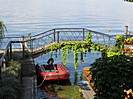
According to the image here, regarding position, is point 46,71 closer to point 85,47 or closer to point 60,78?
point 60,78

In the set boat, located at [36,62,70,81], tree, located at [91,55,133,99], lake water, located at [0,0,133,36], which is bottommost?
boat, located at [36,62,70,81]

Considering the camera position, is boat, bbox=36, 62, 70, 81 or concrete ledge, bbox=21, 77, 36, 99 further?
boat, bbox=36, 62, 70, 81

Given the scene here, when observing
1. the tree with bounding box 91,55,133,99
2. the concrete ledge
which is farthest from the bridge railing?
the tree with bounding box 91,55,133,99

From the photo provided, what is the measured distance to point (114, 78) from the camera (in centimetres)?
1036

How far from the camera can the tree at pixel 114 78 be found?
10320 millimetres

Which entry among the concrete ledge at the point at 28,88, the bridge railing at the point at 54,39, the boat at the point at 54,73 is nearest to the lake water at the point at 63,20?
the bridge railing at the point at 54,39

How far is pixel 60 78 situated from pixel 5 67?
18.3ft

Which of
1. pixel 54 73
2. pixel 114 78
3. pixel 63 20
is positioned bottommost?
pixel 54 73

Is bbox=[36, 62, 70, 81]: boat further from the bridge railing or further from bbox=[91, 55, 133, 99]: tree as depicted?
bbox=[91, 55, 133, 99]: tree

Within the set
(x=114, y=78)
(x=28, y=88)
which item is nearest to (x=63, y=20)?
(x=28, y=88)

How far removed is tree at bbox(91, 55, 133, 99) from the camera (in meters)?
10.3

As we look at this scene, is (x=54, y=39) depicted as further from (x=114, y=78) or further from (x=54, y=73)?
(x=114, y=78)

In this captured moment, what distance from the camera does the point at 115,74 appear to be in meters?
10.3

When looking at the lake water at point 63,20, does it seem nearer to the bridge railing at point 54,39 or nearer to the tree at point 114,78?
the bridge railing at point 54,39
